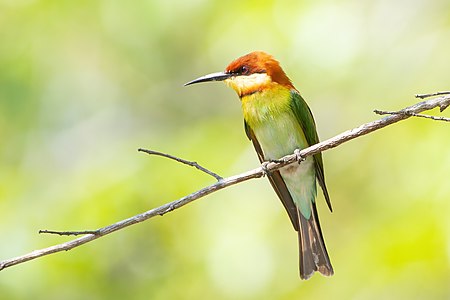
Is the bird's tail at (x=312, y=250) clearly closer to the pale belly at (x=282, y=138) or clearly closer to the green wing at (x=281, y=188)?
the green wing at (x=281, y=188)

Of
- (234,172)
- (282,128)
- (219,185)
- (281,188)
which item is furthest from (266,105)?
(219,185)

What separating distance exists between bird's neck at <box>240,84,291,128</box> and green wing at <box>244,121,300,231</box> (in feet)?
0.25

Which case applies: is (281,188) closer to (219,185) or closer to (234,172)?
(234,172)

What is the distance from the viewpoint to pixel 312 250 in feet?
10.6

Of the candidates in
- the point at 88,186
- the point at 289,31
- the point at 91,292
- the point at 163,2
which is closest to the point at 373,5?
the point at 289,31

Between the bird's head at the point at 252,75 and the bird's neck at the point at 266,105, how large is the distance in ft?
0.09

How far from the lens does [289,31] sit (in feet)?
11.5

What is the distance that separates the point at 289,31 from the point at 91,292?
137 centimetres

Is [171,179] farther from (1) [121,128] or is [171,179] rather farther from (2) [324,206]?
(1) [121,128]

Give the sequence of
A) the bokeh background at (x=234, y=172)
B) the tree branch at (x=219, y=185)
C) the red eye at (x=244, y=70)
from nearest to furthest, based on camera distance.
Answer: the tree branch at (x=219, y=185)
the bokeh background at (x=234, y=172)
the red eye at (x=244, y=70)

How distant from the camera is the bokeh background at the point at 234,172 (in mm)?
3152

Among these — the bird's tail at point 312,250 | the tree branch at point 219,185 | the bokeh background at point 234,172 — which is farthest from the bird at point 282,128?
the tree branch at point 219,185

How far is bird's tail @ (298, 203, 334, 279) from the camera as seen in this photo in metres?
3.18

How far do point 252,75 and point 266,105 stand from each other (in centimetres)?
14
